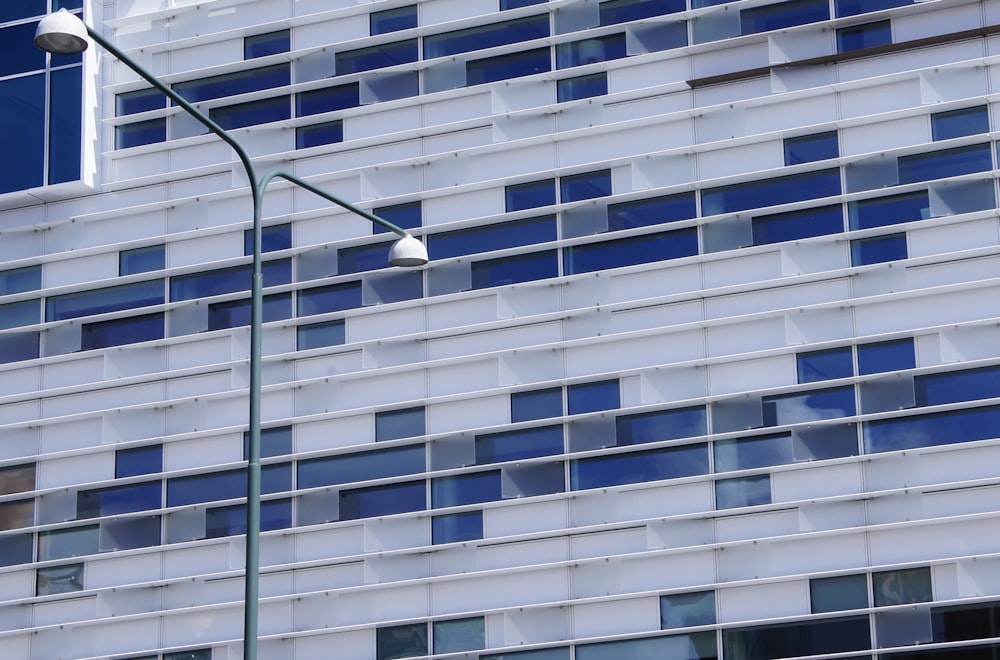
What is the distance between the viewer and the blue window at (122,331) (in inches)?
1233

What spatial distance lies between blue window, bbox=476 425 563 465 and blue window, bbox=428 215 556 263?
3213 millimetres

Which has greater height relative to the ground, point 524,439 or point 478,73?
point 478,73

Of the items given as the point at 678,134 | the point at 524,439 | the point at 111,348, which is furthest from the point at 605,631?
the point at 111,348

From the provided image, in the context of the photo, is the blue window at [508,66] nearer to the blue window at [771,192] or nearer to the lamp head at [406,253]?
the blue window at [771,192]

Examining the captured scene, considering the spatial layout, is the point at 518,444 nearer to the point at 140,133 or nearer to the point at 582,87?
the point at 582,87

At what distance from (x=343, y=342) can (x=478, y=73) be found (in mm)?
5179

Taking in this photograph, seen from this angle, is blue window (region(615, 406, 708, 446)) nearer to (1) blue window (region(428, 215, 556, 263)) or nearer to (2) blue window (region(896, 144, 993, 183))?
(1) blue window (region(428, 215, 556, 263))

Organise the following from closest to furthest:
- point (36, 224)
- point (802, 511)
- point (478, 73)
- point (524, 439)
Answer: point (802, 511)
point (524, 439)
point (478, 73)
point (36, 224)

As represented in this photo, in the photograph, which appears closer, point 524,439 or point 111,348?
point 524,439

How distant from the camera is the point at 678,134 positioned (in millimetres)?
28734

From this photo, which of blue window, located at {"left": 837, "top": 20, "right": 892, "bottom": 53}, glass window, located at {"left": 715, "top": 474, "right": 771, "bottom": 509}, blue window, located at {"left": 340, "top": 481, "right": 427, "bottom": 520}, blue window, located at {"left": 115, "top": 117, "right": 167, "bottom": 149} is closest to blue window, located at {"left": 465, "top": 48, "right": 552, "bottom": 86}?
blue window, located at {"left": 837, "top": 20, "right": 892, "bottom": 53}

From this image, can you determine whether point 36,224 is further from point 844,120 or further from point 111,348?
point 844,120

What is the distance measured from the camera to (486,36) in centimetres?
3069

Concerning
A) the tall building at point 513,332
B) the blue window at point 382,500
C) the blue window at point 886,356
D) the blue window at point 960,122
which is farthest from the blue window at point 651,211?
the blue window at point 382,500
